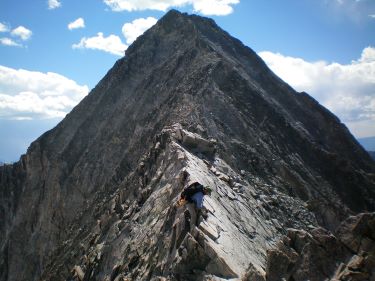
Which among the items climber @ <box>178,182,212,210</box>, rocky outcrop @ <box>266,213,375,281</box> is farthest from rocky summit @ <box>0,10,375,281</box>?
climber @ <box>178,182,212,210</box>

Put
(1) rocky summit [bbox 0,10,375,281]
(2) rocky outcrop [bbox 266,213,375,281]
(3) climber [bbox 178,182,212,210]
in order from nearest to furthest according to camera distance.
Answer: (2) rocky outcrop [bbox 266,213,375,281] < (1) rocky summit [bbox 0,10,375,281] < (3) climber [bbox 178,182,212,210]

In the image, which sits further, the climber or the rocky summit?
the climber

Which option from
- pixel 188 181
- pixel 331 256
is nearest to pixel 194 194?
pixel 188 181

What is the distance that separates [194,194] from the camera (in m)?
23.4

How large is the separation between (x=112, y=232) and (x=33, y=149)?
48.6 m

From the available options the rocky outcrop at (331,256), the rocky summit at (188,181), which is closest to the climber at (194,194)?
the rocky summit at (188,181)

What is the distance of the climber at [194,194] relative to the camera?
22745mm

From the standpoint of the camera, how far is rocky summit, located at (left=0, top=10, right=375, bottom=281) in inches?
752

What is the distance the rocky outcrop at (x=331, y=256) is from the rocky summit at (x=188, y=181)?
0.05 metres

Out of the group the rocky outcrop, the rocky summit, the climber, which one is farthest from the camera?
the climber

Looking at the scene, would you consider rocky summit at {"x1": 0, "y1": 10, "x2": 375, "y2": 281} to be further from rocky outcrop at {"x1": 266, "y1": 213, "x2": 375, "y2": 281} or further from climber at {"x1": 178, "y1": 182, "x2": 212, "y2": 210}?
climber at {"x1": 178, "y1": 182, "x2": 212, "y2": 210}

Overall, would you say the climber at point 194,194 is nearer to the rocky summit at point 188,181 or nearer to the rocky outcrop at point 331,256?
the rocky summit at point 188,181

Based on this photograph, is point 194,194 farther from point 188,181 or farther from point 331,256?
point 331,256

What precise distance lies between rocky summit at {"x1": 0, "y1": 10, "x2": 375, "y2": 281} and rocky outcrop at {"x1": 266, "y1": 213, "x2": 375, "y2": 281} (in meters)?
0.05
